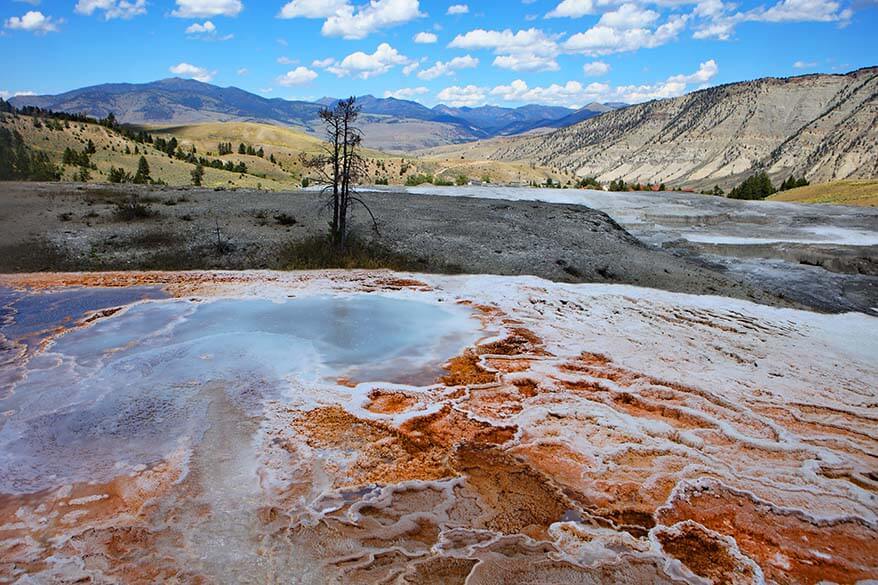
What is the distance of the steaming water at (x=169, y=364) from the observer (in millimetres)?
5941

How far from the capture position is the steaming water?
5941 millimetres

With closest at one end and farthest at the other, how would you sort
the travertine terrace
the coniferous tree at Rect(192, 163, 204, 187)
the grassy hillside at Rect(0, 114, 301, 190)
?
the travertine terrace < the coniferous tree at Rect(192, 163, 204, 187) < the grassy hillside at Rect(0, 114, 301, 190)

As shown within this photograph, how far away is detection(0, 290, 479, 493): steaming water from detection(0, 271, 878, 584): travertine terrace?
0.14 ft

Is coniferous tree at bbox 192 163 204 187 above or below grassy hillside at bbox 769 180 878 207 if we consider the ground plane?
below

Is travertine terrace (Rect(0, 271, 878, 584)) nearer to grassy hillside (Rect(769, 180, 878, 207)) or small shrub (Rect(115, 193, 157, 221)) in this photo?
small shrub (Rect(115, 193, 157, 221))

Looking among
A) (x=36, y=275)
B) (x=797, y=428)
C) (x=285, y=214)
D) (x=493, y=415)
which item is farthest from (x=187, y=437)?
(x=285, y=214)

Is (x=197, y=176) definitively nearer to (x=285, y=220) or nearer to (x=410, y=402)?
(x=285, y=220)

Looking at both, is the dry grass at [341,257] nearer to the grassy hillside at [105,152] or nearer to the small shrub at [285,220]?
the small shrub at [285,220]

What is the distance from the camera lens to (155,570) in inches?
167

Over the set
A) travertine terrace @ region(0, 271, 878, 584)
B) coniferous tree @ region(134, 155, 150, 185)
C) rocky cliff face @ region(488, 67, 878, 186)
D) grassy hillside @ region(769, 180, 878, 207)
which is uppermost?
rocky cliff face @ region(488, 67, 878, 186)

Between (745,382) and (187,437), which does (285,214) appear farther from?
(745,382)

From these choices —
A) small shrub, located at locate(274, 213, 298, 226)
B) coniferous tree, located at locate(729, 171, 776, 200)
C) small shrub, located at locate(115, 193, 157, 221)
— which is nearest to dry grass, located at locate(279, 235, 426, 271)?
small shrub, located at locate(274, 213, 298, 226)

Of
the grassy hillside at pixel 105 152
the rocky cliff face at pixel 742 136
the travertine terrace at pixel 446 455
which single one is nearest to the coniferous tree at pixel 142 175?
the grassy hillside at pixel 105 152

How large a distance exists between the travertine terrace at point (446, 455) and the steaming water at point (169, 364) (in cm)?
4
